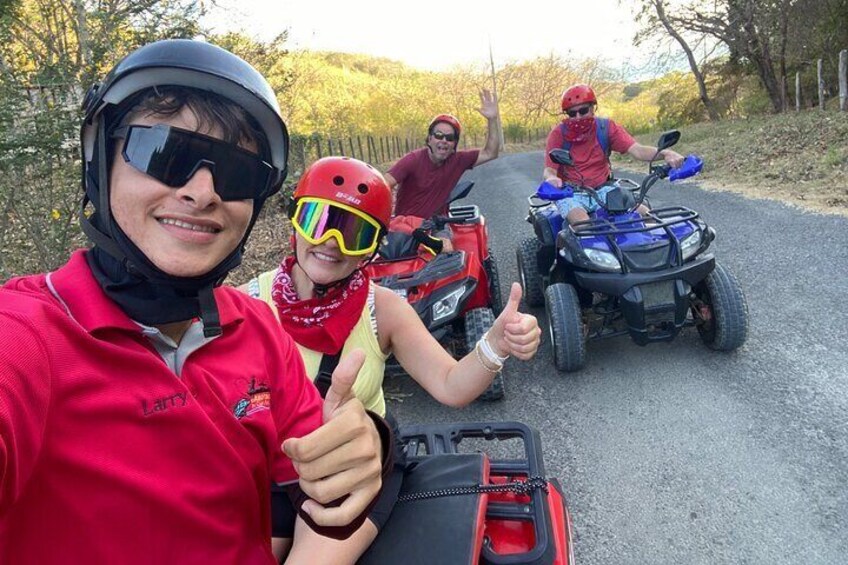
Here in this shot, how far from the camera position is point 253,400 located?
1206 mm

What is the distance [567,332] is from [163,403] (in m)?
2.99

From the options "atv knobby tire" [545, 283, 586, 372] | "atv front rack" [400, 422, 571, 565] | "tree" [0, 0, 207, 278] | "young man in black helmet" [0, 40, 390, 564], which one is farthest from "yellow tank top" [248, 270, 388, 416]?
"tree" [0, 0, 207, 278]

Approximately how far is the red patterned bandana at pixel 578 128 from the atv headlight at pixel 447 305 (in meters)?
2.45

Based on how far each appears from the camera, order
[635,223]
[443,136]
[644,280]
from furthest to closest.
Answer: [443,136]
[635,223]
[644,280]

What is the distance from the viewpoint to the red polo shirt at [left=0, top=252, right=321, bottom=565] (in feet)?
2.75

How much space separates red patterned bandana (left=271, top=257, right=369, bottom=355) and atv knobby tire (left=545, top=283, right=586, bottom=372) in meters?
1.83

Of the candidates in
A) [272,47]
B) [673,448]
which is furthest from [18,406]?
[272,47]

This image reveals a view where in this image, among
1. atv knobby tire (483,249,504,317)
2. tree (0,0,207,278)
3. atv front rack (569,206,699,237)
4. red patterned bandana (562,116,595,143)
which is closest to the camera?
atv front rack (569,206,699,237)

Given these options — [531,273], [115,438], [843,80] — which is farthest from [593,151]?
[843,80]

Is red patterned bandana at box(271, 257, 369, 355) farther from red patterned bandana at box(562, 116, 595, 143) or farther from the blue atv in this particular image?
red patterned bandana at box(562, 116, 595, 143)

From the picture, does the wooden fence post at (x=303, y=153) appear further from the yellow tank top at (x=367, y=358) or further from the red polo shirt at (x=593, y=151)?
the yellow tank top at (x=367, y=358)

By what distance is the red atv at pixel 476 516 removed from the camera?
1.31 metres

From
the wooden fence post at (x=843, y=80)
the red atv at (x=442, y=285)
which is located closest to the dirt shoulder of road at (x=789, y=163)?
the wooden fence post at (x=843, y=80)

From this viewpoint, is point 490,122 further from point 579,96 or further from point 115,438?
point 115,438
